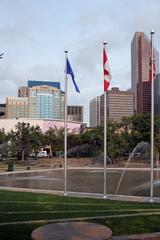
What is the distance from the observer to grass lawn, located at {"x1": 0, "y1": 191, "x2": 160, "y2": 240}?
9.80m

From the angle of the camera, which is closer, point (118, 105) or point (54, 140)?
point (54, 140)

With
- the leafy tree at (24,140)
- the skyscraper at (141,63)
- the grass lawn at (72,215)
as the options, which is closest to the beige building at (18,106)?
the leafy tree at (24,140)

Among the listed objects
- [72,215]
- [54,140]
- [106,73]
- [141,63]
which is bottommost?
[72,215]

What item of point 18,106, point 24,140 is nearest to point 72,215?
point 24,140

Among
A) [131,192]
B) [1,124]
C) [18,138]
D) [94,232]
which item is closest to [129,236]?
[94,232]

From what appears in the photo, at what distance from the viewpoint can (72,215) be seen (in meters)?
11.8

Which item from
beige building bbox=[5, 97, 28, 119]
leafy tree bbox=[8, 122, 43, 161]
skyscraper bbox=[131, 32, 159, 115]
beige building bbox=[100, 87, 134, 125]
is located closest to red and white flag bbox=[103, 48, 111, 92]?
skyscraper bbox=[131, 32, 159, 115]

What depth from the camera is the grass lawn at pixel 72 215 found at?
9797 mm

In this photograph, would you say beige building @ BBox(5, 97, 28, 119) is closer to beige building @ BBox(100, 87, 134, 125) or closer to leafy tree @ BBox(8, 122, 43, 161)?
beige building @ BBox(100, 87, 134, 125)

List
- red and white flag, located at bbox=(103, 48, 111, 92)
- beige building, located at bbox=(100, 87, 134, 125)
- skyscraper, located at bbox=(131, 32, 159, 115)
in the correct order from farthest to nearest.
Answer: beige building, located at bbox=(100, 87, 134, 125) → skyscraper, located at bbox=(131, 32, 159, 115) → red and white flag, located at bbox=(103, 48, 111, 92)

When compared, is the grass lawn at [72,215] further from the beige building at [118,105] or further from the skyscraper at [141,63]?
the beige building at [118,105]

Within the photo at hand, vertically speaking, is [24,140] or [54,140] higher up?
[54,140]

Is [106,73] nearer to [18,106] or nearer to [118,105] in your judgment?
[118,105]

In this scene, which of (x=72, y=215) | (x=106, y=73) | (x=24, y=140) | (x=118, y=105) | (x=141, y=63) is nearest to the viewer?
(x=72, y=215)
